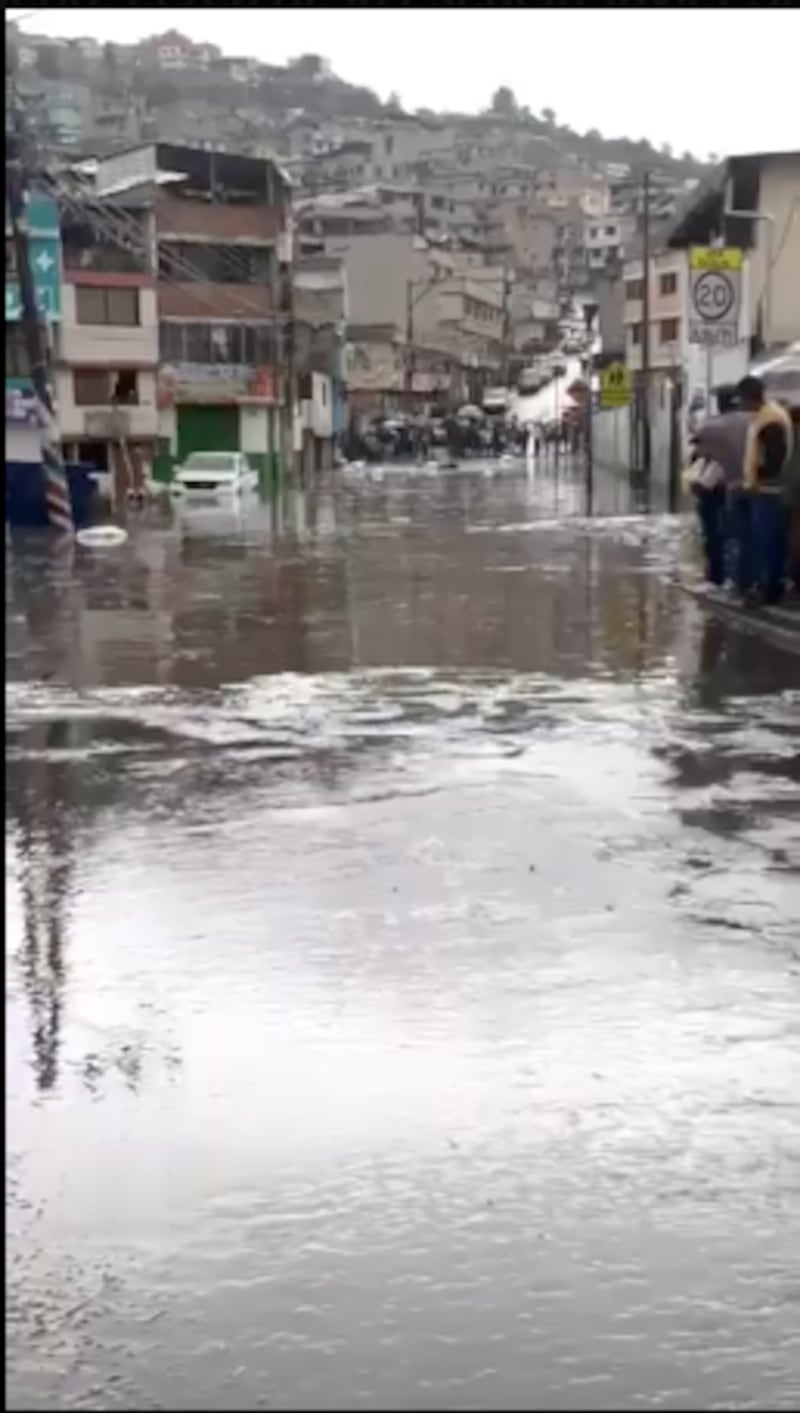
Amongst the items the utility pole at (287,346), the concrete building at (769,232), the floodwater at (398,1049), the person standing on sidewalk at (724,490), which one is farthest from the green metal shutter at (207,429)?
the floodwater at (398,1049)

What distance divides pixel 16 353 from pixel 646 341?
50.1 m

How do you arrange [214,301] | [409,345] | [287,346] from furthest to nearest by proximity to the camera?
[409,345], [287,346], [214,301]

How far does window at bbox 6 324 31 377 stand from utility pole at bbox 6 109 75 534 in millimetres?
12

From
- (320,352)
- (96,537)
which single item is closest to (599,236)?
(320,352)

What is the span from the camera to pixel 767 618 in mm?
14477

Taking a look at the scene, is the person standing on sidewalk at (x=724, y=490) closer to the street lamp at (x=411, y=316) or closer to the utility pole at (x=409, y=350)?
the utility pole at (x=409, y=350)

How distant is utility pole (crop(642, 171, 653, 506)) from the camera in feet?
158

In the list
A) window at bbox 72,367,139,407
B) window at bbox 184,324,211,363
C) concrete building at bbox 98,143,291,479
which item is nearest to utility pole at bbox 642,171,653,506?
concrete building at bbox 98,143,291,479

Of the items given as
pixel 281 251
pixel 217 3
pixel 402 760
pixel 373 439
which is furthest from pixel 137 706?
pixel 373 439

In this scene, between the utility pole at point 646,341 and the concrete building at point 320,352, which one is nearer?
the utility pole at point 646,341

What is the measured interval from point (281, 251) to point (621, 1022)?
59.3 metres

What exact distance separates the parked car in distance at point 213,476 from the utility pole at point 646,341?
9580mm

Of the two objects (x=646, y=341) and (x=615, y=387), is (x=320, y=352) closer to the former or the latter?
(x=646, y=341)

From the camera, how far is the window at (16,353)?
1475 mm
